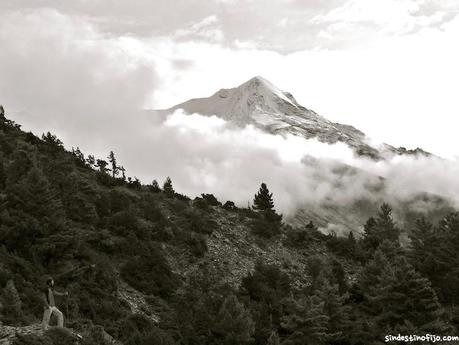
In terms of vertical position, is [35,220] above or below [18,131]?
below

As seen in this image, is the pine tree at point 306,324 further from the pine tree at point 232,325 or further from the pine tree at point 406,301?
the pine tree at point 406,301

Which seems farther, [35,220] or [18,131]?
[18,131]

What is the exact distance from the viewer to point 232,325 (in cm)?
2584

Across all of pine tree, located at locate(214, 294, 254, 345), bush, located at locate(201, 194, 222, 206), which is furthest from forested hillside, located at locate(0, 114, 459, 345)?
bush, located at locate(201, 194, 222, 206)

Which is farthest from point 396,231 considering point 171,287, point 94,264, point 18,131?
point 18,131

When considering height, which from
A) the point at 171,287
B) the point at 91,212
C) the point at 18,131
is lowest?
the point at 171,287

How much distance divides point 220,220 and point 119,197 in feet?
34.8

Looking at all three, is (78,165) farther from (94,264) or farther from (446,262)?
(446,262)

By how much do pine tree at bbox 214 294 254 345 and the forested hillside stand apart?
69 mm

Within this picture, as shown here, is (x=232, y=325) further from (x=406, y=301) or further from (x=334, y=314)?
(x=406, y=301)

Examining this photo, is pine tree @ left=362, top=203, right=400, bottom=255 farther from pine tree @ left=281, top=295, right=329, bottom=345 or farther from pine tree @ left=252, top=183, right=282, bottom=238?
pine tree @ left=281, top=295, right=329, bottom=345

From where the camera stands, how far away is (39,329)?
16.0 m

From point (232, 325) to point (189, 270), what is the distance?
13.8 meters

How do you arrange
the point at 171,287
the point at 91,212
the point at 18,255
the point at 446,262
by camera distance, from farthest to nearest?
the point at 446,262, the point at 91,212, the point at 171,287, the point at 18,255
